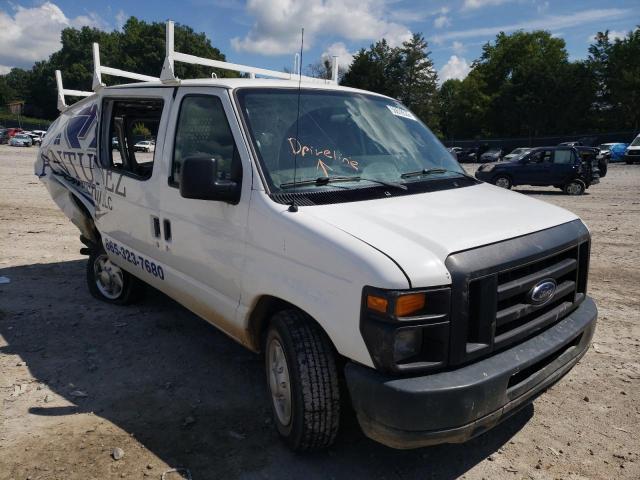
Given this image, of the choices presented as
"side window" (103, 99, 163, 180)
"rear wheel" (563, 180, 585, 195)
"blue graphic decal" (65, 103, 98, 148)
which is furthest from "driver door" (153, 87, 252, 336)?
"rear wheel" (563, 180, 585, 195)

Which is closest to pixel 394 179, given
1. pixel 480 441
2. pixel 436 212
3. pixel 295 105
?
pixel 436 212

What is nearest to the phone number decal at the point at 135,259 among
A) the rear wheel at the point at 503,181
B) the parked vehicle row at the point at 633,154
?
the rear wheel at the point at 503,181

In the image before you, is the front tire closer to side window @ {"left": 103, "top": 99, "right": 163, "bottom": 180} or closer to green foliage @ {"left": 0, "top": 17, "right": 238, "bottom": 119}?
side window @ {"left": 103, "top": 99, "right": 163, "bottom": 180}

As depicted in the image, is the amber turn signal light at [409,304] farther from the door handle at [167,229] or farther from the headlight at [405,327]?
the door handle at [167,229]

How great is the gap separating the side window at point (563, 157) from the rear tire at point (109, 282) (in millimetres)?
15927

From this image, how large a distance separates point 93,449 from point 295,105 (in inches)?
102

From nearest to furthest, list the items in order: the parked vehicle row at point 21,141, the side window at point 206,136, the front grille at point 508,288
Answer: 1. the front grille at point 508,288
2. the side window at point 206,136
3. the parked vehicle row at point 21,141

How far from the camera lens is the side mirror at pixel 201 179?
10.1 feet

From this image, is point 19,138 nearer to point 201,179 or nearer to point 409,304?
point 201,179

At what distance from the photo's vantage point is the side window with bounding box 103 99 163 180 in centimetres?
502

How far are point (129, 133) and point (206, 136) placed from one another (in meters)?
2.11

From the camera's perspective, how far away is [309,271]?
9.16 ft

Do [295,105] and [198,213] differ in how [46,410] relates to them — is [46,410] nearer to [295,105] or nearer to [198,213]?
[198,213]

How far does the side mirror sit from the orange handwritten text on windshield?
1.80ft
